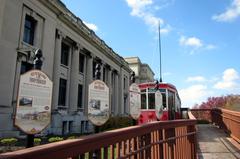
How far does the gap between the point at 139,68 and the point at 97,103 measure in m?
62.1

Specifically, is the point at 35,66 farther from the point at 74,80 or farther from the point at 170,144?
the point at 74,80

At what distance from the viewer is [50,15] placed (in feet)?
74.7

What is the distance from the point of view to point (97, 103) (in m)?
4.86

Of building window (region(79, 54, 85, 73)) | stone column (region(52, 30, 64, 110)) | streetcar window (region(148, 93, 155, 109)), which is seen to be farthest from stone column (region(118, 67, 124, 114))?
streetcar window (region(148, 93, 155, 109))

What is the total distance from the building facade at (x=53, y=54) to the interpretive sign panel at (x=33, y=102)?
10.7 metres

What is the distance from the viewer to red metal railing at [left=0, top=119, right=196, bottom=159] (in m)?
1.83

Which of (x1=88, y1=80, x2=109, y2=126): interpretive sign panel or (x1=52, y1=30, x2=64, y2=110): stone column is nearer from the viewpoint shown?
(x1=88, y1=80, x2=109, y2=126): interpretive sign panel

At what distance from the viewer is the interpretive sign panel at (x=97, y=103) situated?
15.6 feet

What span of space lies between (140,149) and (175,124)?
2300mm

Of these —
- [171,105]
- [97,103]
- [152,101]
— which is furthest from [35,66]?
[171,105]

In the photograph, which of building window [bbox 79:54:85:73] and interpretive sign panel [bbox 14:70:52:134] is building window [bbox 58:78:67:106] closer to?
building window [bbox 79:54:85:73]

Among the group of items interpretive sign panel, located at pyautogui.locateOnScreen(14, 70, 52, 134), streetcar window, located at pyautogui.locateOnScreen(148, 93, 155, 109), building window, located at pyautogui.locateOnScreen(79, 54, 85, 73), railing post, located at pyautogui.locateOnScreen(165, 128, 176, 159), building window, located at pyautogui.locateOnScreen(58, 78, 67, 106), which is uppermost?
building window, located at pyautogui.locateOnScreen(79, 54, 85, 73)

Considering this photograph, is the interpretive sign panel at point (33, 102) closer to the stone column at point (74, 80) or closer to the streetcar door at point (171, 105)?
the streetcar door at point (171, 105)

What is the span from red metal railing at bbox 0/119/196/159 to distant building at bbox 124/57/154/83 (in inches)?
2295
